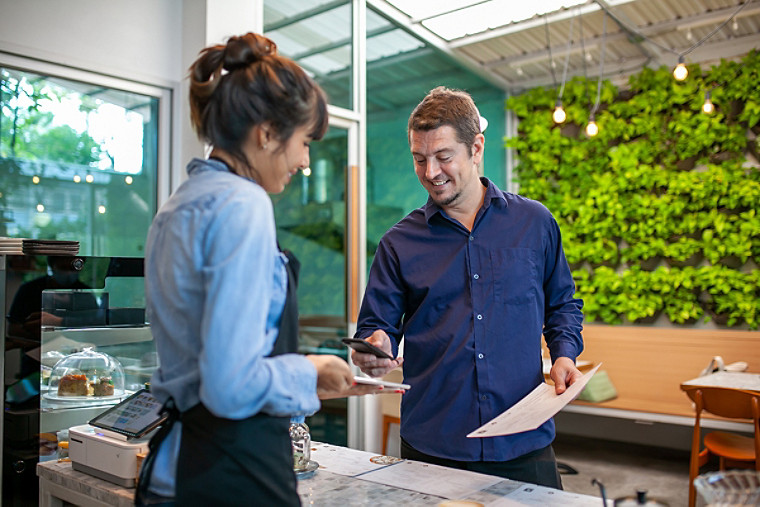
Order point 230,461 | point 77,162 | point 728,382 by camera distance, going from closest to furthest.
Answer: point 230,461 < point 77,162 < point 728,382

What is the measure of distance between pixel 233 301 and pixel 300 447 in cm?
111

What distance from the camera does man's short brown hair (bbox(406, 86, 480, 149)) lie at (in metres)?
2.15

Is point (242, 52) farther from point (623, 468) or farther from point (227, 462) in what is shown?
point (623, 468)

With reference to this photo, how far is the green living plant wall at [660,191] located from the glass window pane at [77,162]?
419 centimetres

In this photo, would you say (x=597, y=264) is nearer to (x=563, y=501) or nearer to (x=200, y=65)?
(x=563, y=501)

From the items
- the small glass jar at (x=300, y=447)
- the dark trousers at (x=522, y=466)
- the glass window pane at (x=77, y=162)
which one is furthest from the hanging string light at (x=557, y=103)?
the small glass jar at (x=300, y=447)

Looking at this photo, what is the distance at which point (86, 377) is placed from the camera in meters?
2.46

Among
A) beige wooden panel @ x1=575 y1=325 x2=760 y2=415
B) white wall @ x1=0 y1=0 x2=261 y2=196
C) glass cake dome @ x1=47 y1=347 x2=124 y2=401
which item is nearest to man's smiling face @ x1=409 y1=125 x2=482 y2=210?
glass cake dome @ x1=47 y1=347 x2=124 y2=401

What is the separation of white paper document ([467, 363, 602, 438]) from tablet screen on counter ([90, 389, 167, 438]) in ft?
3.06

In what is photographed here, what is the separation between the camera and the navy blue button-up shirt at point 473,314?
2.05 meters

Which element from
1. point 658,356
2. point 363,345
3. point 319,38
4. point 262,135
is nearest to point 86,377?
point 363,345

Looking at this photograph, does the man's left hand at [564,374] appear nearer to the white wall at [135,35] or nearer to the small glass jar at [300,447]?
the small glass jar at [300,447]

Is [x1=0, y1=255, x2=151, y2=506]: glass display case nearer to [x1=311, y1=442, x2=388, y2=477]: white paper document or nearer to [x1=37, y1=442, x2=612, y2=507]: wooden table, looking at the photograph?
[x1=37, y1=442, x2=612, y2=507]: wooden table

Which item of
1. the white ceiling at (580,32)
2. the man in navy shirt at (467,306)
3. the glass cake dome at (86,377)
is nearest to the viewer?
the man in navy shirt at (467,306)
